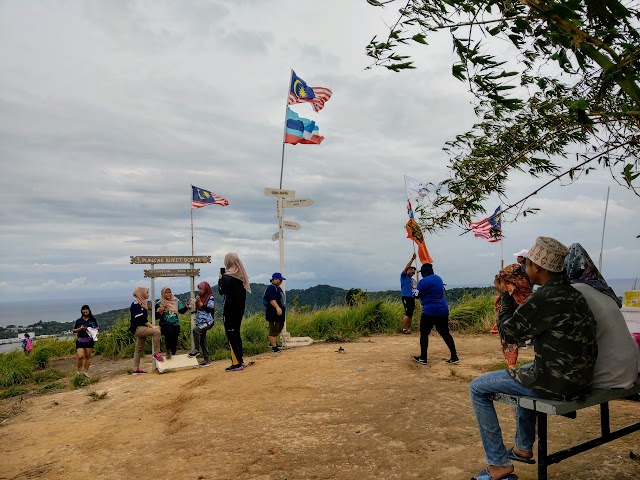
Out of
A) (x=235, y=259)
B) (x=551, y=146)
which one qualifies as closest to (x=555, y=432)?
(x=551, y=146)

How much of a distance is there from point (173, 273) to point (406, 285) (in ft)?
19.9

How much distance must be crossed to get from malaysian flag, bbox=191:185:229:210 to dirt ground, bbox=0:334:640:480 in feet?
15.6

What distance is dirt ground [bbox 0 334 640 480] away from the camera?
4.41m

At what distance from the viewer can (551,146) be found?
14.2 feet

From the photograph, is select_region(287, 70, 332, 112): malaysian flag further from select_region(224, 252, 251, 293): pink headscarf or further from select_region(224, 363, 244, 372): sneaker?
select_region(224, 363, 244, 372): sneaker

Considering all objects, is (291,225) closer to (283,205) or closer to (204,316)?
(283,205)

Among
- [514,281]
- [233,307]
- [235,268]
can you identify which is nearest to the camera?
[514,281]

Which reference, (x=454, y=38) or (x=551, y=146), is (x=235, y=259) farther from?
(x=454, y=38)

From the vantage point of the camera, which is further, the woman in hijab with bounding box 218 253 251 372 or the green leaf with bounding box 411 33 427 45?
the woman in hijab with bounding box 218 253 251 372

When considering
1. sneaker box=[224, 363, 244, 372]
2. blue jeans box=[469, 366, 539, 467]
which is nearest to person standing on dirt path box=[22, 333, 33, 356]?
sneaker box=[224, 363, 244, 372]

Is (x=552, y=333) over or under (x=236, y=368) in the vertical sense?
over

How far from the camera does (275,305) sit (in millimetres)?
10703

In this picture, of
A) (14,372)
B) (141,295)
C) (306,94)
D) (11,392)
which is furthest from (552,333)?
(14,372)

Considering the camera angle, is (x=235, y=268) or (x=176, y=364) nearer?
(x=235, y=268)
